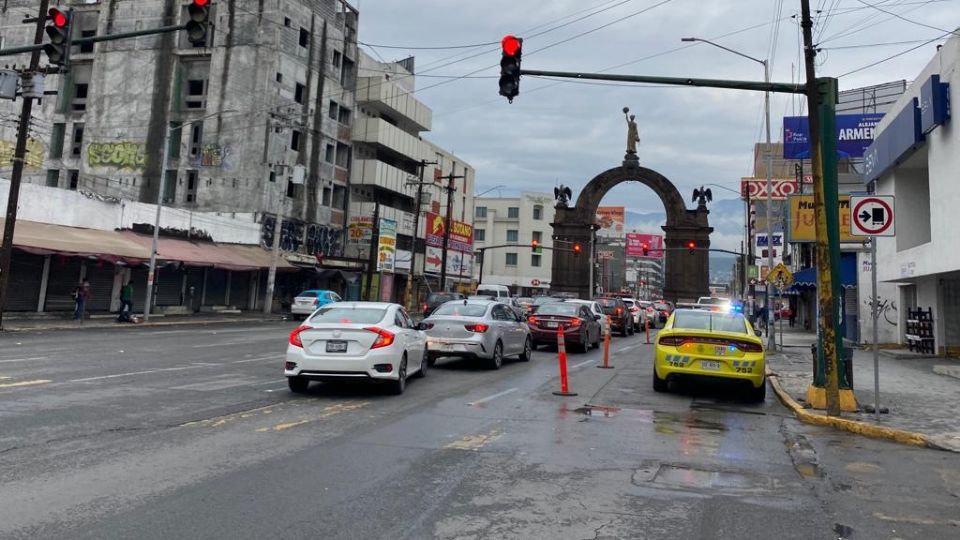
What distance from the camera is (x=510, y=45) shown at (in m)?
13.4

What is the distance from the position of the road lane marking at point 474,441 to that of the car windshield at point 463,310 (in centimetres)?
746

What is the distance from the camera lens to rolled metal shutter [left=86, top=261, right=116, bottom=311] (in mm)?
30116

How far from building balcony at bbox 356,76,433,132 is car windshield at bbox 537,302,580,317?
3624 centimetres

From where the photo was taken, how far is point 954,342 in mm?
21797

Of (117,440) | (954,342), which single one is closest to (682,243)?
(954,342)

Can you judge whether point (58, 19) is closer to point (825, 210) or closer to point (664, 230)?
point (825, 210)

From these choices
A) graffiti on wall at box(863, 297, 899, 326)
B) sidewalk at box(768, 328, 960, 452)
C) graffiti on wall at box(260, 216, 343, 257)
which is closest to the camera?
sidewalk at box(768, 328, 960, 452)

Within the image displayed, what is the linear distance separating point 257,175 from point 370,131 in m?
11.7

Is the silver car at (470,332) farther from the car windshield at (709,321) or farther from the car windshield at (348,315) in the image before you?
the car windshield at (709,321)

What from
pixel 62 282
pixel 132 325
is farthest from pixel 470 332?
pixel 62 282

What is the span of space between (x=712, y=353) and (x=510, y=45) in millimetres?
6926

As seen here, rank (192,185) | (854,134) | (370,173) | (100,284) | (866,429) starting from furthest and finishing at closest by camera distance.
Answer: (370,173)
(192,185)
(854,134)
(100,284)
(866,429)

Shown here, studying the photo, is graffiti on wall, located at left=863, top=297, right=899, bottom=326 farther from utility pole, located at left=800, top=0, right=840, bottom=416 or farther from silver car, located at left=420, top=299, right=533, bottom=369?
utility pole, located at left=800, top=0, right=840, bottom=416

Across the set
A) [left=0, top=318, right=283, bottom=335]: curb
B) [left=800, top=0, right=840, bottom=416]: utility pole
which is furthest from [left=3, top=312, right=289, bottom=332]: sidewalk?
[left=800, top=0, right=840, bottom=416]: utility pole
